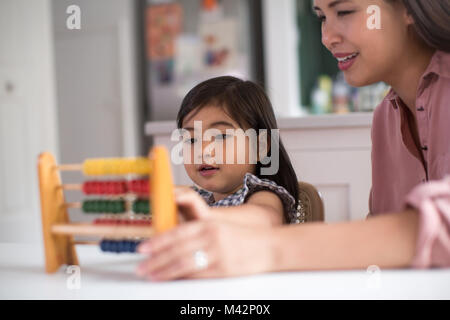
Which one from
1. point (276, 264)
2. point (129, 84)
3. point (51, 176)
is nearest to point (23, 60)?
point (129, 84)

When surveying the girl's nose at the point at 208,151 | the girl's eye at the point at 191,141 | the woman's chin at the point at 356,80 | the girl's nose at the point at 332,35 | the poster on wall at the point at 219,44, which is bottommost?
the girl's nose at the point at 208,151

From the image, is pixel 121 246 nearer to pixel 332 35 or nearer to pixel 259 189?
pixel 259 189

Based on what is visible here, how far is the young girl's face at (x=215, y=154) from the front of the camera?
1.13 m

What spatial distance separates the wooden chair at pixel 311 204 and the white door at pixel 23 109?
2.29 metres

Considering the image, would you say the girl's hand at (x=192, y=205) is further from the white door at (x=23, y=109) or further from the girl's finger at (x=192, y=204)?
the white door at (x=23, y=109)

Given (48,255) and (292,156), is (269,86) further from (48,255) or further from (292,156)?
(48,255)

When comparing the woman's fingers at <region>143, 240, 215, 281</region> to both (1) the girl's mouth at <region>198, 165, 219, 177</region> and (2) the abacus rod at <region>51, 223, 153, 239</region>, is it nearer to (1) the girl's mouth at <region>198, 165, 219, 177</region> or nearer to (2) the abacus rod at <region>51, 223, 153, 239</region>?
(2) the abacus rod at <region>51, 223, 153, 239</region>

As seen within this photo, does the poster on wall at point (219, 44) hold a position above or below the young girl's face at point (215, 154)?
above

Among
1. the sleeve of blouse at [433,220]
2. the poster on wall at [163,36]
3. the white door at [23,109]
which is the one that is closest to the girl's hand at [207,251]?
the sleeve of blouse at [433,220]

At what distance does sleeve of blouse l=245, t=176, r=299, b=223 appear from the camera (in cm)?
102

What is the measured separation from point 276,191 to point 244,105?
271 mm

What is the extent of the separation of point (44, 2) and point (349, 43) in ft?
8.73

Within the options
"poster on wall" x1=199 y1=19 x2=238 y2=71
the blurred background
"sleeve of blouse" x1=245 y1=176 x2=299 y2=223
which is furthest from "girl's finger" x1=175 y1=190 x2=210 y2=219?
"poster on wall" x1=199 y1=19 x2=238 y2=71

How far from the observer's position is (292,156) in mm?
1729
